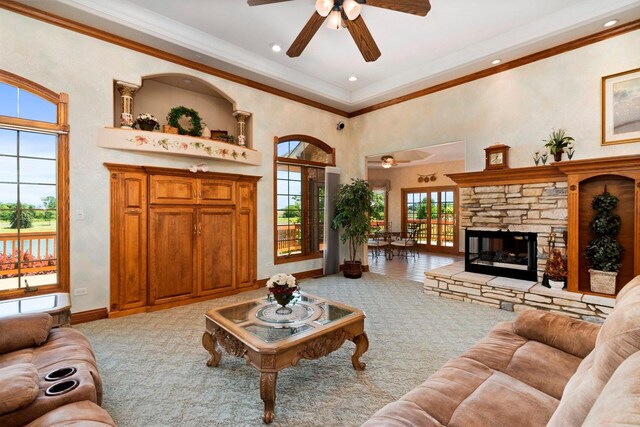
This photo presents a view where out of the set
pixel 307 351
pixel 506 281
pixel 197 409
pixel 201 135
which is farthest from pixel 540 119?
pixel 197 409

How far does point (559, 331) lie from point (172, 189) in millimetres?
4275

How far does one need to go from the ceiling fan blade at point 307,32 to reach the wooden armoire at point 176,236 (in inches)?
80.7

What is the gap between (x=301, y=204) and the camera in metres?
5.89

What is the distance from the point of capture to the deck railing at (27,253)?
10.6 ft

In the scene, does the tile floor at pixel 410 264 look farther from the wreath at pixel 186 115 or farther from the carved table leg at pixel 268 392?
the wreath at pixel 186 115

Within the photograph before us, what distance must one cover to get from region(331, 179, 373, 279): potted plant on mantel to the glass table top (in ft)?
9.89

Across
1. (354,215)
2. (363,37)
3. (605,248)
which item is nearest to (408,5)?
(363,37)

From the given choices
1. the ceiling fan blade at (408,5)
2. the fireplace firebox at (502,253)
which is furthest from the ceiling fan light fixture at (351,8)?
the fireplace firebox at (502,253)

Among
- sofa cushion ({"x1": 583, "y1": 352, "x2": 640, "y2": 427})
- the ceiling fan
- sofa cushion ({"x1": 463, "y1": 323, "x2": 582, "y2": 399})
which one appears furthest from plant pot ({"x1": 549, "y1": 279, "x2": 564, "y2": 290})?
sofa cushion ({"x1": 583, "y1": 352, "x2": 640, "y2": 427})

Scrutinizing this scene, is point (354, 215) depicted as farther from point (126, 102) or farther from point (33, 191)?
point (33, 191)

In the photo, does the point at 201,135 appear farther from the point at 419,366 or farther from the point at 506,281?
the point at 506,281

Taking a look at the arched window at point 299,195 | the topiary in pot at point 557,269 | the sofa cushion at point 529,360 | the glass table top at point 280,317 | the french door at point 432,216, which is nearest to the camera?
the sofa cushion at point 529,360

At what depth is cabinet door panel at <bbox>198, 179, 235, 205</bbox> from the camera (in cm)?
432

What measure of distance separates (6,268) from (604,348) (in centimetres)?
494
